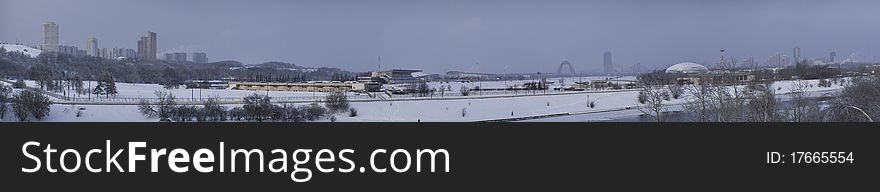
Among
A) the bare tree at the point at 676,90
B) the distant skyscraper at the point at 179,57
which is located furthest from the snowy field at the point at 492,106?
the bare tree at the point at 676,90

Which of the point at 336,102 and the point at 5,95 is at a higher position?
the point at 5,95

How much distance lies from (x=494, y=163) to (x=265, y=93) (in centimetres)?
1285

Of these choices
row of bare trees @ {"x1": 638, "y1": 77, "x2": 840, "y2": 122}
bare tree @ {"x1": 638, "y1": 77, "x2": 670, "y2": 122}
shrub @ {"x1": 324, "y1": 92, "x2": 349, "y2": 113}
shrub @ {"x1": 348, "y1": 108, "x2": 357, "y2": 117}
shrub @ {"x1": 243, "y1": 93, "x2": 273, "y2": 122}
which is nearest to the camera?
row of bare trees @ {"x1": 638, "y1": 77, "x2": 840, "y2": 122}

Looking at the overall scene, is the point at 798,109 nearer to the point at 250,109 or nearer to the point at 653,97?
the point at 653,97

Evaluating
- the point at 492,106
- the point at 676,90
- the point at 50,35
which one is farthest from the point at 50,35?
the point at 492,106

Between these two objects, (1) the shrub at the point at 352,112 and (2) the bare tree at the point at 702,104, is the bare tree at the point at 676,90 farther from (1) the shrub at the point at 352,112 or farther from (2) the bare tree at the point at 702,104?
(1) the shrub at the point at 352,112

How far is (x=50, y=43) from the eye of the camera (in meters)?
7.82

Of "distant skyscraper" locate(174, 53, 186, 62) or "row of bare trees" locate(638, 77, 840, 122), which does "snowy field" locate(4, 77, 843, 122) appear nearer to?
"distant skyscraper" locate(174, 53, 186, 62)

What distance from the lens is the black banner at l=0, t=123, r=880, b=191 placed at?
107 centimetres

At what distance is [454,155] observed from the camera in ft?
3.58

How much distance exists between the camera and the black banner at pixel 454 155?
1.07 metres

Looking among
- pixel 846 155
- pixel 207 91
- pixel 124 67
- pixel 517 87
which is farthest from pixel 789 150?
pixel 517 87

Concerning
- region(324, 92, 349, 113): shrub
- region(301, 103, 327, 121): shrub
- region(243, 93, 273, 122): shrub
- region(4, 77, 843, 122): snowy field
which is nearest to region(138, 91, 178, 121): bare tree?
region(4, 77, 843, 122): snowy field

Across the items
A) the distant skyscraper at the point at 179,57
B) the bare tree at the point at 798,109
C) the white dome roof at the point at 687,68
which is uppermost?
the distant skyscraper at the point at 179,57
